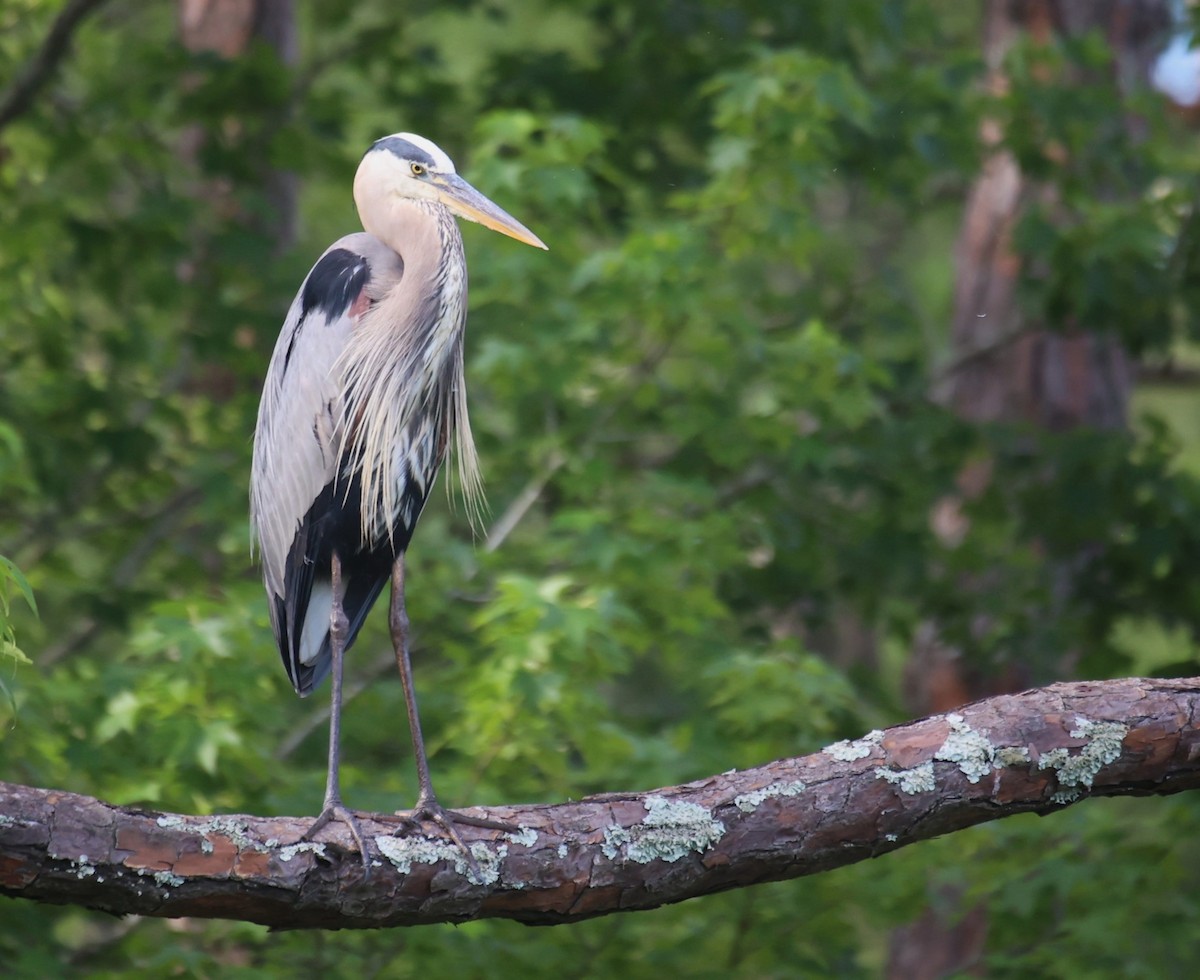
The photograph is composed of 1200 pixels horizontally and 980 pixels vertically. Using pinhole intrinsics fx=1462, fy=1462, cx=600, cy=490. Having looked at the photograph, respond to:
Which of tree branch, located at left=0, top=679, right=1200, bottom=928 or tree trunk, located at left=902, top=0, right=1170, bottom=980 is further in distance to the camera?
tree trunk, located at left=902, top=0, right=1170, bottom=980

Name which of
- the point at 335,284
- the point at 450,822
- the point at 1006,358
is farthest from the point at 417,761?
the point at 1006,358

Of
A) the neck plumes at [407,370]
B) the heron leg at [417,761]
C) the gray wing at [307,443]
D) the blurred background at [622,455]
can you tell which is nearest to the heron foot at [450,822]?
the heron leg at [417,761]

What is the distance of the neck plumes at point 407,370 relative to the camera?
13.5ft

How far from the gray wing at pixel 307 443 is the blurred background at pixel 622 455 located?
39 cm

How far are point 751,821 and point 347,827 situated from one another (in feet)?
2.74

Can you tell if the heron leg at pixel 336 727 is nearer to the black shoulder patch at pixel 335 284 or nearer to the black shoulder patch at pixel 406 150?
the black shoulder patch at pixel 335 284

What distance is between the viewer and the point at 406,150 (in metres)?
4.32

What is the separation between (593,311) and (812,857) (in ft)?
9.67

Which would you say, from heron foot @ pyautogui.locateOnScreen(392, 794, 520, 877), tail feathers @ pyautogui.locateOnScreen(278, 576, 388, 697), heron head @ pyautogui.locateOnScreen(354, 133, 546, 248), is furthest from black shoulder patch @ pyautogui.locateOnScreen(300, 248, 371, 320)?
heron foot @ pyautogui.locateOnScreen(392, 794, 520, 877)

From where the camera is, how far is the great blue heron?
414 cm

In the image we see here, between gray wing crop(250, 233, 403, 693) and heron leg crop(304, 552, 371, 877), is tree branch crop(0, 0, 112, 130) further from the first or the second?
heron leg crop(304, 552, 371, 877)

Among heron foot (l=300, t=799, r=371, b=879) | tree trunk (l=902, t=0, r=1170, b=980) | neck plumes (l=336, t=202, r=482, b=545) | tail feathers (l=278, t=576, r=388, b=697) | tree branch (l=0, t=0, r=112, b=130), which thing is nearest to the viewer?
heron foot (l=300, t=799, r=371, b=879)

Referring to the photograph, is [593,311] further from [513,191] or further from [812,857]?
[812,857]

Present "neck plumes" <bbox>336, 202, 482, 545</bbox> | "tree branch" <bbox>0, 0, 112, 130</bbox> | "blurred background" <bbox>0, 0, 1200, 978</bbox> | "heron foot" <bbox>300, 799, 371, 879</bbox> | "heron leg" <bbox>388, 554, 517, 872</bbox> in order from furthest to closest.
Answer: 1. "tree branch" <bbox>0, 0, 112, 130</bbox>
2. "blurred background" <bbox>0, 0, 1200, 978</bbox>
3. "neck plumes" <bbox>336, 202, 482, 545</bbox>
4. "heron leg" <bbox>388, 554, 517, 872</bbox>
5. "heron foot" <bbox>300, 799, 371, 879</bbox>
